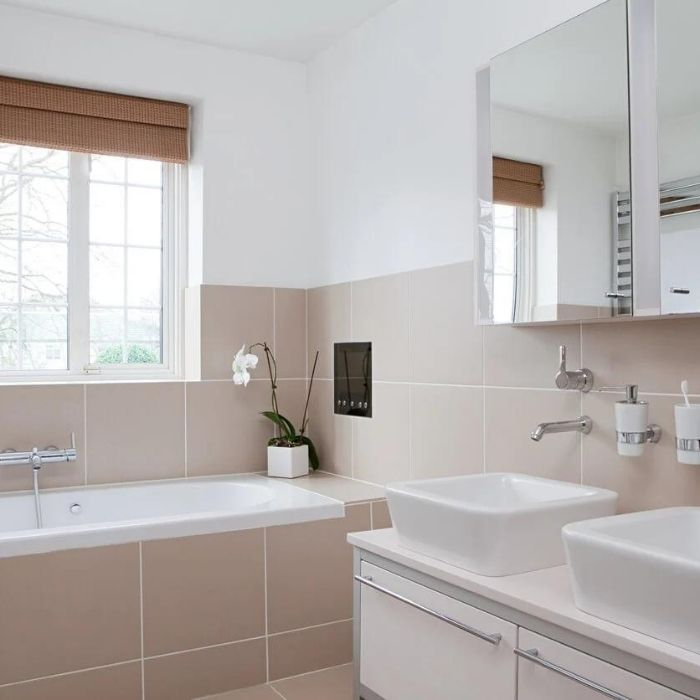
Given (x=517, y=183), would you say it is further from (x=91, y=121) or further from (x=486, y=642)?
(x=91, y=121)

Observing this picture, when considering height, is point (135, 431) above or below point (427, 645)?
above

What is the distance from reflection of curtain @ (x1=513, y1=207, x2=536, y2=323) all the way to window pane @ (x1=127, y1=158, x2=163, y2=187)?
2.09 m

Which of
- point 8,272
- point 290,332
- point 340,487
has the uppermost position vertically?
point 8,272

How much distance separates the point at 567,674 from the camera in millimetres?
1525

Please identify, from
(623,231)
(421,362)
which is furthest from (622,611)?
(421,362)

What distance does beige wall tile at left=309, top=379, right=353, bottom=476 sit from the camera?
3574mm

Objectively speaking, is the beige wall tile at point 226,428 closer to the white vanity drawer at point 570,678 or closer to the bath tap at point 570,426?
the bath tap at point 570,426

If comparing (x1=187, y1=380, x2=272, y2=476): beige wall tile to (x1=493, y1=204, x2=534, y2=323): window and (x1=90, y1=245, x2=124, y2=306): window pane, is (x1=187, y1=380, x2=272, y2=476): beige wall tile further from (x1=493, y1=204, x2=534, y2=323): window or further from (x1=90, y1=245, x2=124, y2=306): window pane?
(x1=493, y1=204, x2=534, y2=323): window

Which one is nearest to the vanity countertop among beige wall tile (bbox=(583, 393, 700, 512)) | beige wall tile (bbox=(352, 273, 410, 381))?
beige wall tile (bbox=(583, 393, 700, 512))

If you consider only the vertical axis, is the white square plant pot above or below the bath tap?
below

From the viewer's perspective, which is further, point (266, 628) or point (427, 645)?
point (266, 628)

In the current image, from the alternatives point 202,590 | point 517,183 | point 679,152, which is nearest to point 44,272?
point 202,590

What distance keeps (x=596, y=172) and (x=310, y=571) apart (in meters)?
1.72

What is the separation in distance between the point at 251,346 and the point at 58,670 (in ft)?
5.59
